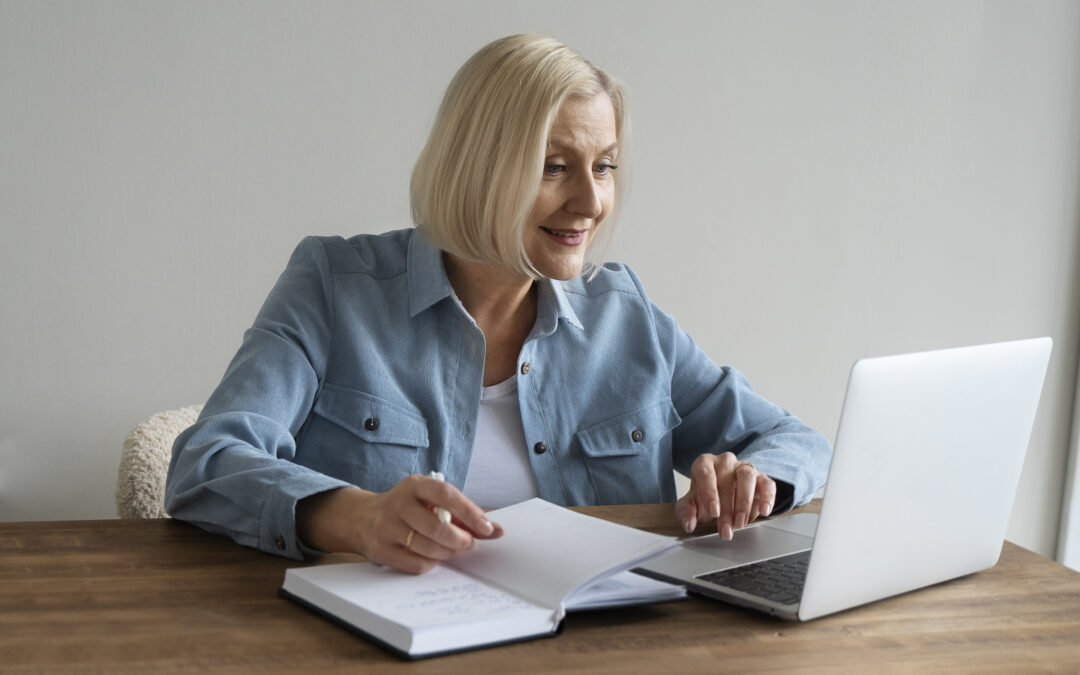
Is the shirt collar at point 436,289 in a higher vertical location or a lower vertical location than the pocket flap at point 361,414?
higher

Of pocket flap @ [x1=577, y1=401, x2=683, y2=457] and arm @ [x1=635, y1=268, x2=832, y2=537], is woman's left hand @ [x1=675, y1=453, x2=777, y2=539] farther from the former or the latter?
Result: pocket flap @ [x1=577, y1=401, x2=683, y2=457]

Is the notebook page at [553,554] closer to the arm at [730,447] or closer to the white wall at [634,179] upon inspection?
the arm at [730,447]

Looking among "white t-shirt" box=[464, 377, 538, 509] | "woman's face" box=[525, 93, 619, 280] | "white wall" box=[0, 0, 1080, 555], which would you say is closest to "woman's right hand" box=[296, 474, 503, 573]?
"white t-shirt" box=[464, 377, 538, 509]

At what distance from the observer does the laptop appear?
858 millimetres

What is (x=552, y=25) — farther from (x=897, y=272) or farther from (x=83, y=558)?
(x=83, y=558)

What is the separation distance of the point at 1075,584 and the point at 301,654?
2.64 feet

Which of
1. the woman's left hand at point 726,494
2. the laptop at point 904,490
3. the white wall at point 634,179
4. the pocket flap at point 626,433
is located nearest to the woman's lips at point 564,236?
the pocket flap at point 626,433

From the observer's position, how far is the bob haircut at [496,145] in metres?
1.43

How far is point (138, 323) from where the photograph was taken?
218 centimetres

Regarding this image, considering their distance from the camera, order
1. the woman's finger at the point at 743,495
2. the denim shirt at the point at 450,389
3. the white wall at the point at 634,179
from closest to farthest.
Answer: the woman's finger at the point at 743,495, the denim shirt at the point at 450,389, the white wall at the point at 634,179

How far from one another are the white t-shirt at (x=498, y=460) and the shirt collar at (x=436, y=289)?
13 centimetres

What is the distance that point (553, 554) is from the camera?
36.2 inches

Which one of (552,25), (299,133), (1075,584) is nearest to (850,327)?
(552,25)

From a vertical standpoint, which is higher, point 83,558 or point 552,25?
point 552,25
